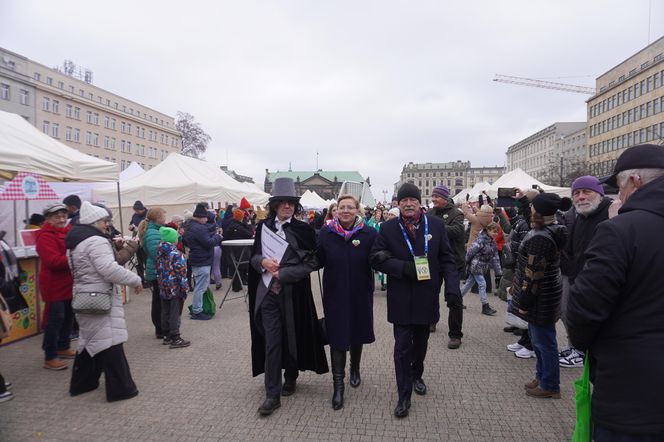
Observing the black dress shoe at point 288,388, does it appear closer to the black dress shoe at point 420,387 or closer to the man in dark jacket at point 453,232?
the black dress shoe at point 420,387

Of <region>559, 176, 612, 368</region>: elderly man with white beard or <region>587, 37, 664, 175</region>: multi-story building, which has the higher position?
<region>587, 37, 664, 175</region>: multi-story building

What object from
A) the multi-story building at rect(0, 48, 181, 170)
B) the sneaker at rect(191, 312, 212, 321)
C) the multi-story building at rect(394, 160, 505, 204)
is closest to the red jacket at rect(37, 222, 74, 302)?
the sneaker at rect(191, 312, 212, 321)

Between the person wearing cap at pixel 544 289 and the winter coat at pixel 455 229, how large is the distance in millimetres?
1760

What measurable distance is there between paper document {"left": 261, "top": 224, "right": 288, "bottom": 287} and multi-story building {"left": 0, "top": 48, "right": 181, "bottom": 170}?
5648 cm

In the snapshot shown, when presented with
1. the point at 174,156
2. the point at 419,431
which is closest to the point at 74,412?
the point at 419,431

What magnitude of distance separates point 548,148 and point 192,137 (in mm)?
79378

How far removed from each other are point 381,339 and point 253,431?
9.50 feet

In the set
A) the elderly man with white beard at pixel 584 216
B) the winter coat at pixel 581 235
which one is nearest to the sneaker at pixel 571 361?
the elderly man with white beard at pixel 584 216

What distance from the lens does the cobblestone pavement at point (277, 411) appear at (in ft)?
11.2

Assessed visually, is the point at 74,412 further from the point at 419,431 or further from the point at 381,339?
the point at 381,339

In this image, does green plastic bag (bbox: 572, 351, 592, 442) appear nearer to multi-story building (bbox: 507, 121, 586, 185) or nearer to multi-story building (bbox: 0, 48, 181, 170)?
multi-story building (bbox: 0, 48, 181, 170)

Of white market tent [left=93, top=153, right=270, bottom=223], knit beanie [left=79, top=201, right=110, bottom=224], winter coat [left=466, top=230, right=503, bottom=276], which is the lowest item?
winter coat [left=466, top=230, right=503, bottom=276]

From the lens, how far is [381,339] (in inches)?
235

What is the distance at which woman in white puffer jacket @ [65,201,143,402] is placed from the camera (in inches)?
154
